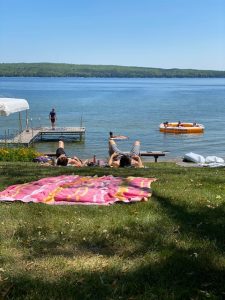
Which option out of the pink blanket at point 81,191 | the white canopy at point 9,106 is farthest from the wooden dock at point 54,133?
the pink blanket at point 81,191

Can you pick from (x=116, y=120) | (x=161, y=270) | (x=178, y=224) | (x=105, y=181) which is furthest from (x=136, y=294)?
(x=116, y=120)

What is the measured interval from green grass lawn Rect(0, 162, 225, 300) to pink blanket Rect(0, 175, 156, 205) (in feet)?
1.02

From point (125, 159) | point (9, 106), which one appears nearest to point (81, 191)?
point (125, 159)

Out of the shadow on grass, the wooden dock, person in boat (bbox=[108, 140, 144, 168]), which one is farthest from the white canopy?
the shadow on grass

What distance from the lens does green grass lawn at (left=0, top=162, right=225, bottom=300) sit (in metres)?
4.29

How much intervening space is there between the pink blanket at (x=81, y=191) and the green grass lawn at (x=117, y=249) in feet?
1.02

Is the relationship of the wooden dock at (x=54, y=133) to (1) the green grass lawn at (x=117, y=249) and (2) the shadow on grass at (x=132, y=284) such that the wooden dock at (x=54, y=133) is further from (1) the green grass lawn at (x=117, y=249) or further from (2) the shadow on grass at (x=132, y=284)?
(2) the shadow on grass at (x=132, y=284)

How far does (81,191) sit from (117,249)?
102 inches

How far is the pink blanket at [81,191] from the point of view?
7.46 meters

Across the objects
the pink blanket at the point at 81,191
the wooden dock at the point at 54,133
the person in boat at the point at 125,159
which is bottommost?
the wooden dock at the point at 54,133

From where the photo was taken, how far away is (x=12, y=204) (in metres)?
7.26

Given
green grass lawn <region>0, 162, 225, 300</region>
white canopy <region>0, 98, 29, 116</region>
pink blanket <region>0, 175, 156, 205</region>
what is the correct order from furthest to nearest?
1. white canopy <region>0, 98, 29, 116</region>
2. pink blanket <region>0, 175, 156, 205</region>
3. green grass lawn <region>0, 162, 225, 300</region>

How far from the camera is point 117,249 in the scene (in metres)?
Answer: 5.33

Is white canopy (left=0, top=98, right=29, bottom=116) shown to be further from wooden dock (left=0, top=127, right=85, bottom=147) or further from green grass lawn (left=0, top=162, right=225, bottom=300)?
green grass lawn (left=0, top=162, right=225, bottom=300)
